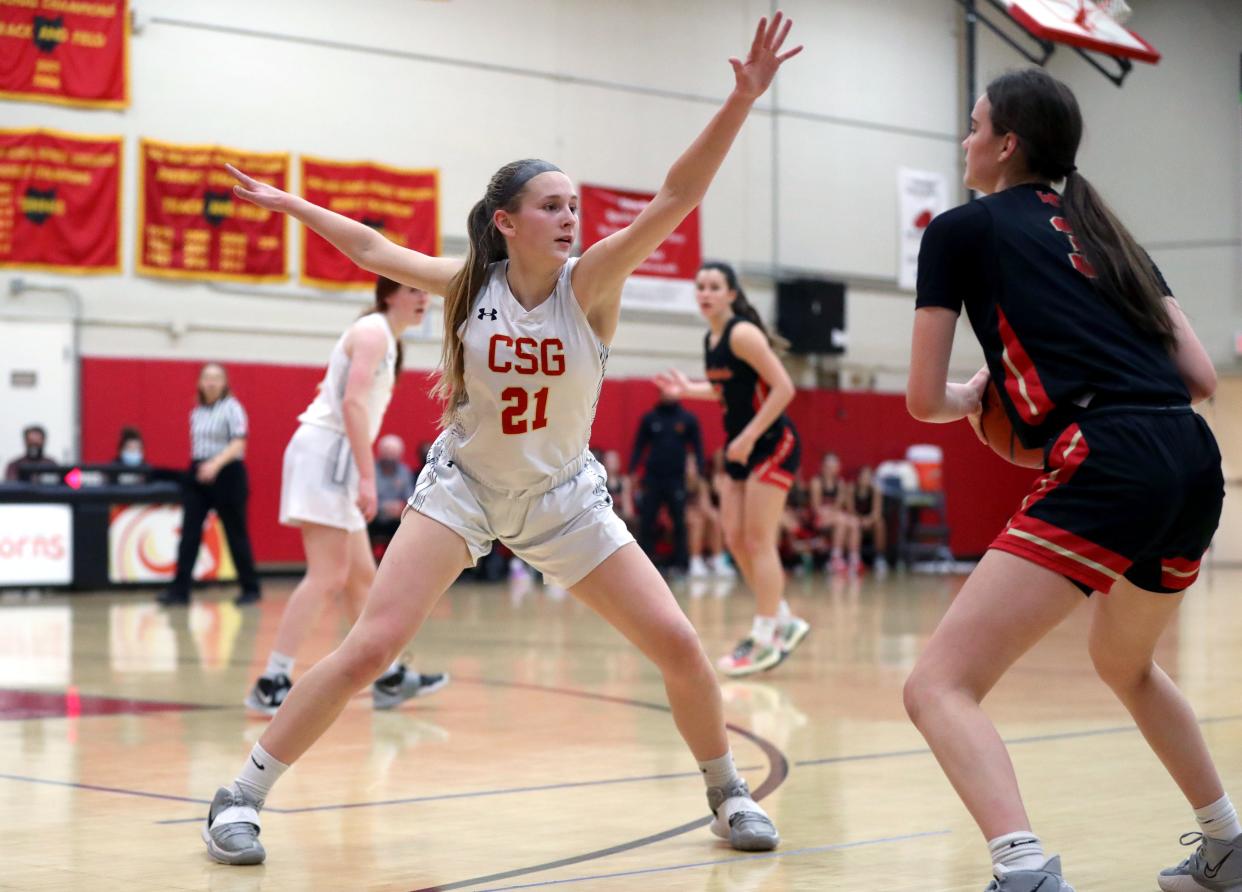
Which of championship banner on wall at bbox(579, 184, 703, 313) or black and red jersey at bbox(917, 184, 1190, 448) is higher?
black and red jersey at bbox(917, 184, 1190, 448)

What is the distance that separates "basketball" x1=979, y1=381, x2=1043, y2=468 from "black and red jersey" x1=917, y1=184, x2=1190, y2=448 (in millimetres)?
95

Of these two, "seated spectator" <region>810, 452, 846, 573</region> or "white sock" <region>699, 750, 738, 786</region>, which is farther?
"seated spectator" <region>810, 452, 846, 573</region>

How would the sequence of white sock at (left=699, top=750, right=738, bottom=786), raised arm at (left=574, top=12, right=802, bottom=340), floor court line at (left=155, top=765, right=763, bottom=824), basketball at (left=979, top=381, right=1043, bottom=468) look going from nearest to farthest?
basketball at (left=979, top=381, right=1043, bottom=468), raised arm at (left=574, top=12, right=802, bottom=340), white sock at (left=699, top=750, right=738, bottom=786), floor court line at (left=155, top=765, right=763, bottom=824)

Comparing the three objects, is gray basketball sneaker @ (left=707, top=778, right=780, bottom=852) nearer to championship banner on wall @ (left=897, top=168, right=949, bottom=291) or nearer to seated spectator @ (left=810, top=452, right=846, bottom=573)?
seated spectator @ (left=810, top=452, right=846, bottom=573)

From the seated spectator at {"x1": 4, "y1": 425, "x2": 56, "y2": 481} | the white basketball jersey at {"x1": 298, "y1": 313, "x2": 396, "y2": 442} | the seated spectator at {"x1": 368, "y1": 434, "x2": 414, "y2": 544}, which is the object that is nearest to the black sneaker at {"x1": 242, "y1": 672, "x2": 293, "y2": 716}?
the white basketball jersey at {"x1": 298, "y1": 313, "x2": 396, "y2": 442}

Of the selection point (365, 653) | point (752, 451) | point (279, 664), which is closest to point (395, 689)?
point (279, 664)

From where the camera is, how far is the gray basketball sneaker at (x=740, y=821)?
4.30 m

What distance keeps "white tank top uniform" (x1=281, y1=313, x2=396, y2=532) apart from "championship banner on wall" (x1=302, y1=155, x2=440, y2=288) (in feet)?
41.1

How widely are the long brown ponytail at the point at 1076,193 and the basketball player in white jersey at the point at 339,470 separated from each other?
12.1 ft

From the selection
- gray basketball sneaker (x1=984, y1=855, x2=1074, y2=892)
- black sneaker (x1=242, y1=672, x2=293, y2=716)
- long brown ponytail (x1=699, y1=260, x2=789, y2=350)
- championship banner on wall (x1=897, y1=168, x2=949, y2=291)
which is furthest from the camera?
championship banner on wall (x1=897, y1=168, x2=949, y2=291)

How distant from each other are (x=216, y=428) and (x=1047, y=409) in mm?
11782

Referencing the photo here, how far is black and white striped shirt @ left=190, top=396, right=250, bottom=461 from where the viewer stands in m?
14.2

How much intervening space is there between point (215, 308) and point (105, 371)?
4.99ft

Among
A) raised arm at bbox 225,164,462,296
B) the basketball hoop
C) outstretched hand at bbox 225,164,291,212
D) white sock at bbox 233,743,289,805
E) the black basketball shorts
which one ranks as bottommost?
white sock at bbox 233,743,289,805
